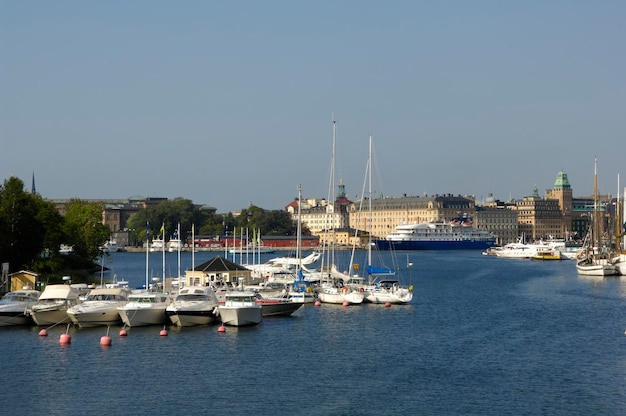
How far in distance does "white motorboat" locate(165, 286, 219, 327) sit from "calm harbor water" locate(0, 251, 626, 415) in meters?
0.99

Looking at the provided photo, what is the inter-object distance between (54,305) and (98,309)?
8.59 feet

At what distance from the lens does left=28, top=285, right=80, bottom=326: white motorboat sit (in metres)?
51.0

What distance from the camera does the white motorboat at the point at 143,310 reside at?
164ft

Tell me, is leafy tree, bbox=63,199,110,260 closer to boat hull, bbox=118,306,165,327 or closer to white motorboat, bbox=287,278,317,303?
white motorboat, bbox=287,278,317,303

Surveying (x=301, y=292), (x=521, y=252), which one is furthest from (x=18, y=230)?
(x=521, y=252)

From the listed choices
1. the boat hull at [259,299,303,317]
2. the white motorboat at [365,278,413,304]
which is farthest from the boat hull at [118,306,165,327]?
the white motorboat at [365,278,413,304]

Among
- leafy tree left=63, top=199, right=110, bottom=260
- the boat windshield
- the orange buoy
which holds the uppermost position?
leafy tree left=63, top=199, right=110, bottom=260

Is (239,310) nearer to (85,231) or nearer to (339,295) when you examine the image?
(339,295)

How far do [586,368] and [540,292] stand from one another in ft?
142

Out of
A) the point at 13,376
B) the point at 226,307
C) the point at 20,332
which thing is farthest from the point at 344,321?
the point at 13,376

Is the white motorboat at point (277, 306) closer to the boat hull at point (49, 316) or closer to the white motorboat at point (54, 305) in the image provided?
the white motorboat at point (54, 305)

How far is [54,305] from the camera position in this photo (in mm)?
51406

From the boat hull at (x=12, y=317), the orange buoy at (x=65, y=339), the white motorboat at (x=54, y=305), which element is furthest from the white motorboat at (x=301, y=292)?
the orange buoy at (x=65, y=339)

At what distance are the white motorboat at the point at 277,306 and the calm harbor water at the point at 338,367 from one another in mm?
797
